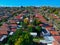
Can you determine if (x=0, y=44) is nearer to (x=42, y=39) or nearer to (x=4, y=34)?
(x=4, y=34)

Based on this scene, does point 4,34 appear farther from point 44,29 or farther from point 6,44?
point 44,29

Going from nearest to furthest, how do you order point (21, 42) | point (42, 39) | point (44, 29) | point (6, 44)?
point (21, 42) → point (6, 44) → point (42, 39) → point (44, 29)

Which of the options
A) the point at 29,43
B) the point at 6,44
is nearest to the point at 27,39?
the point at 29,43

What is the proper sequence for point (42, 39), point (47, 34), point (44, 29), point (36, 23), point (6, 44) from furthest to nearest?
point (36, 23) < point (44, 29) < point (47, 34) < point (42, 39) < point (6, 44)

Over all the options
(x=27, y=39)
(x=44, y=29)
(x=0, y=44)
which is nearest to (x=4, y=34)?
(x=0, y=44)

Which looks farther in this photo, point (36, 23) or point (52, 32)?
point (36, 23)

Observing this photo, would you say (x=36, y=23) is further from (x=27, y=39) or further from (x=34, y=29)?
(x=27, y=39)

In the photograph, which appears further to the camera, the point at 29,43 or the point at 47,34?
the point at 47,34

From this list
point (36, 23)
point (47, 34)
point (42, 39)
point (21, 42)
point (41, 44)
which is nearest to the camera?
point (21, 42)

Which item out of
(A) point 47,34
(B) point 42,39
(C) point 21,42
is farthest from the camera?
(A) point 47,34
